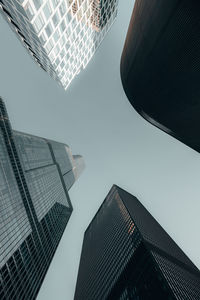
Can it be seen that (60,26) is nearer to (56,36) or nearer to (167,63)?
(56,36)

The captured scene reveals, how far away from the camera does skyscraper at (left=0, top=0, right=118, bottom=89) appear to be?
40.3 m

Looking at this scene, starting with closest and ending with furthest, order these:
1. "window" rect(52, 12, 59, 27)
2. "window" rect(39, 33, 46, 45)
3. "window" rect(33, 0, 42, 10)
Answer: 1. "window" rect(33, 0, 42, 10)
2. "window" rect(52, 12, 59, 27)
3. "window" rect(39, 33, 46, 45)

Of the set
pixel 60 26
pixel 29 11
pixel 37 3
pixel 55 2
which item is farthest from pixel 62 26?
pixel 29 11

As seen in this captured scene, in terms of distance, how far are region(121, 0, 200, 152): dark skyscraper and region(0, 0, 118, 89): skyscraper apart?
1881 centimetres

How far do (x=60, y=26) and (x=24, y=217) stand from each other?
65.0 m

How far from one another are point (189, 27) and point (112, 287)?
106 m

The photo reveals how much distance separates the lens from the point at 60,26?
49.9 meters

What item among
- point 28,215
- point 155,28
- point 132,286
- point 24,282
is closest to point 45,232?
point 28,215

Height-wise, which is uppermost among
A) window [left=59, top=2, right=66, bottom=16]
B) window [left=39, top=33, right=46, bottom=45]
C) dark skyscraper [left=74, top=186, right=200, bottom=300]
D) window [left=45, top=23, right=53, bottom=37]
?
window [left=59, top=2, right=66, bottom=16]

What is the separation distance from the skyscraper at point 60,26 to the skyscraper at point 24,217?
41663 mm

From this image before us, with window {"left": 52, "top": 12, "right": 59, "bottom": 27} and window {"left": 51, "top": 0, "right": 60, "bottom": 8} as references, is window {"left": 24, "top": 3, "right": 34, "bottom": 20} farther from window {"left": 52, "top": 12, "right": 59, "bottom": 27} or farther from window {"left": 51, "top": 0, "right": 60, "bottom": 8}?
window {"left": 52, "top": 12, "right": 59, "bottom": 27}

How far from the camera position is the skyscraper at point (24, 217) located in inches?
2283

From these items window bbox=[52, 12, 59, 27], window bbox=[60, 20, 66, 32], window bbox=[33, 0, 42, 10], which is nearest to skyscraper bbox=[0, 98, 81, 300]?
window bbox=[60, 20, 66, 32]

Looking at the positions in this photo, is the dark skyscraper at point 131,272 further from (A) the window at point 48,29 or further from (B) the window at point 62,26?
(B) the window at point 62,26
